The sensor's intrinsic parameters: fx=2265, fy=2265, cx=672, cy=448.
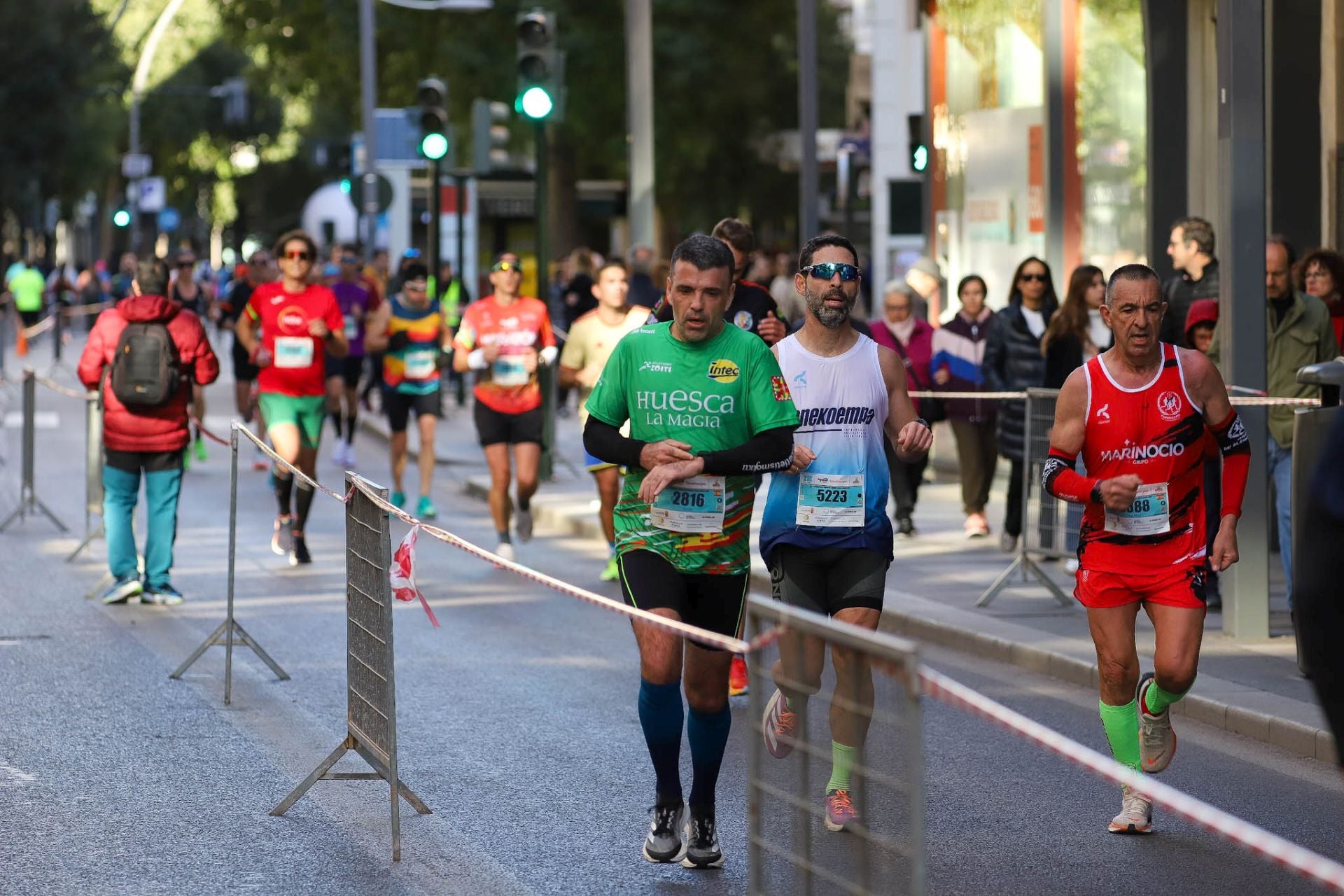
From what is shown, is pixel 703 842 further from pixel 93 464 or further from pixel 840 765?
pixel 93 464

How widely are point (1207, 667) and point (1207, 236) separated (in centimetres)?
309

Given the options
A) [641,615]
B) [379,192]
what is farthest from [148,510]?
[379,192]

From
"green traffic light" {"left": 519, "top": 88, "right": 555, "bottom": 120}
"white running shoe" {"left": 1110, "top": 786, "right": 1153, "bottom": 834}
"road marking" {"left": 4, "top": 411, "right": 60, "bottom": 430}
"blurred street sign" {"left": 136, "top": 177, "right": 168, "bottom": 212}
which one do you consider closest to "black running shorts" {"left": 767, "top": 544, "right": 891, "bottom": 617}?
"white running shoe" {"left": 1110, "top": 786, "right": 1153, "bottom": 834}

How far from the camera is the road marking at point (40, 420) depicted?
2583cm

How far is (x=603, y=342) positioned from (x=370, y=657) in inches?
247

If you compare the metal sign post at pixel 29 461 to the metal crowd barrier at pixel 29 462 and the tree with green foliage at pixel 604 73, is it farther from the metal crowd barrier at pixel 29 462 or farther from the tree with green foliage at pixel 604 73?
the tree with green foliage at pixel 604 73

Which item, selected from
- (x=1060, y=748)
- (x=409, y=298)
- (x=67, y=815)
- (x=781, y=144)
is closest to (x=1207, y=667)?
(x=67, y=815)

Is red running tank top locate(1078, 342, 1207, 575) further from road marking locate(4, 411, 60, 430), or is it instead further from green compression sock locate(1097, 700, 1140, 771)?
road marking locate(4, 411, 60, 430)

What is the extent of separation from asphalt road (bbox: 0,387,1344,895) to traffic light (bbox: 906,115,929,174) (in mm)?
8534

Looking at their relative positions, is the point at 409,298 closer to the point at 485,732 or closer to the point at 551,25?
the point at 551,25

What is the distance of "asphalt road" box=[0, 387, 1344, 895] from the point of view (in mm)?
6520

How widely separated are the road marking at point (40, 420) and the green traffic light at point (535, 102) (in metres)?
9.75

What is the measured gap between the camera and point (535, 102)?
1748 centimetres

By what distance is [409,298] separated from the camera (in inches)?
667
